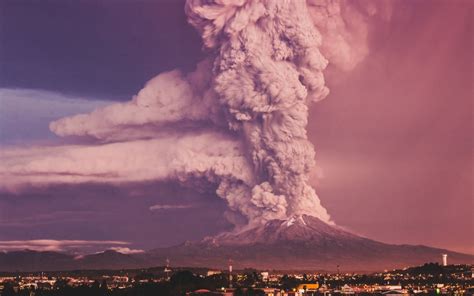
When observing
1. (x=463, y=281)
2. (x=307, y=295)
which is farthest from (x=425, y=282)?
(x=307, y=295)

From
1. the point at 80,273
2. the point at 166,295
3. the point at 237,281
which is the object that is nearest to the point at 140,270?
the point at 80,273

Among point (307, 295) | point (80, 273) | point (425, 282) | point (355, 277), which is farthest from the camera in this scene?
point (80, 273)

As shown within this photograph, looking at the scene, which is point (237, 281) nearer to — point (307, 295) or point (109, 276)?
point (307, 295)

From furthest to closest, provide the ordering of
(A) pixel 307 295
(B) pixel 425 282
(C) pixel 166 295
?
(B) pixel 425 282
(A) pixel 307 295
(C) pixel 166 295

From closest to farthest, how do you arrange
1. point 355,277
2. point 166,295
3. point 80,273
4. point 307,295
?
point 166,295, point 307,295, point 355,277, point 80,273

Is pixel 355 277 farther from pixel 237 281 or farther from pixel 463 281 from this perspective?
pixel 237 281

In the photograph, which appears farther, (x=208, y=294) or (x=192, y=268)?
(x=192, y=268)
